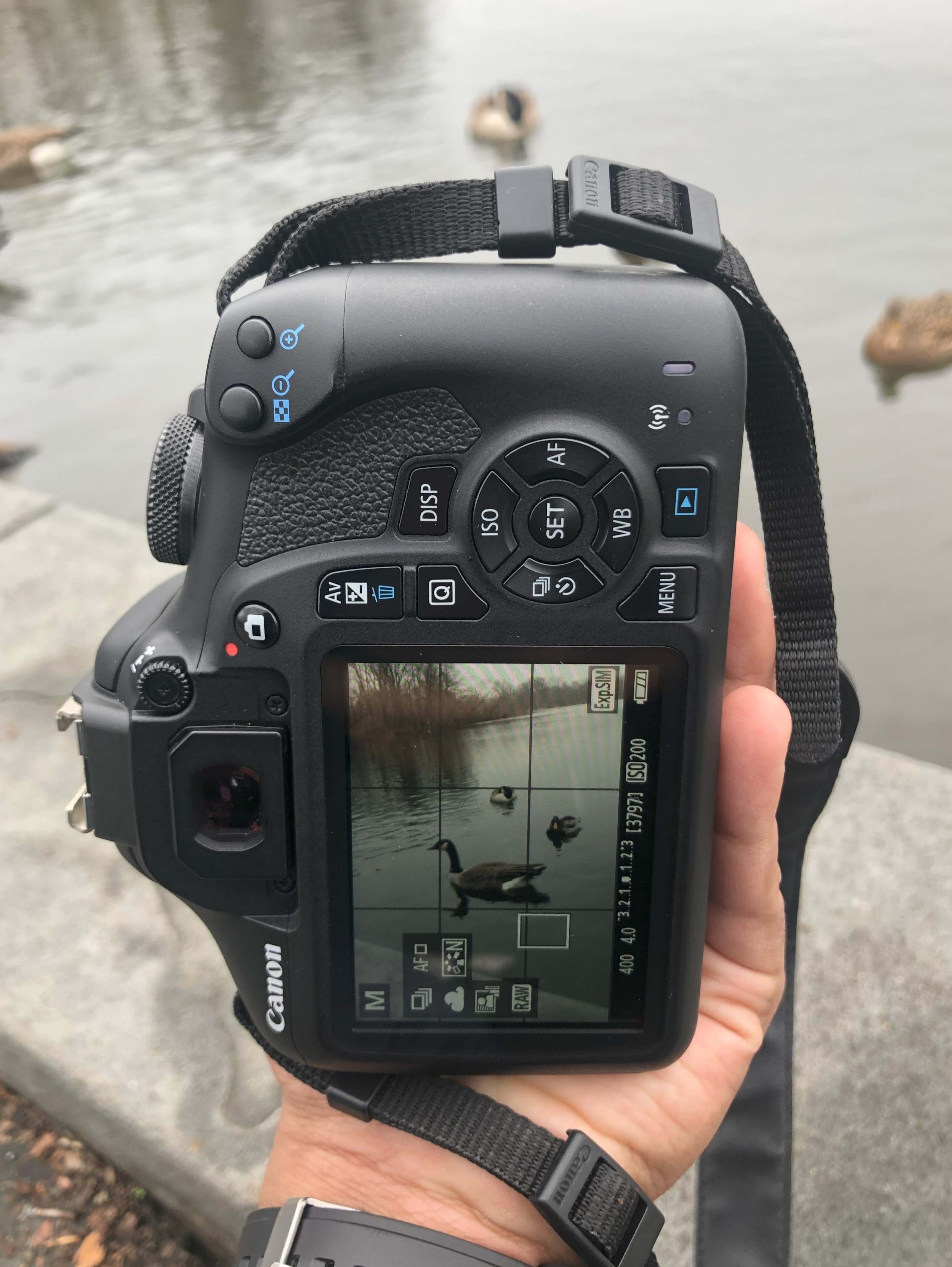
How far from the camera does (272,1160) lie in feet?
3.53

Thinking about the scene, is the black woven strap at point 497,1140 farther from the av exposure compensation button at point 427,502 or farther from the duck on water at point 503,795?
the av exposure compensation button at point 427,502

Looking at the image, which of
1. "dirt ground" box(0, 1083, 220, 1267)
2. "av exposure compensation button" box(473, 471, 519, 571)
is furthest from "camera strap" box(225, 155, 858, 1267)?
"dirt ground" box(0, 1083, 220, 1267)

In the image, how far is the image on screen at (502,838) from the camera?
855 millimetres

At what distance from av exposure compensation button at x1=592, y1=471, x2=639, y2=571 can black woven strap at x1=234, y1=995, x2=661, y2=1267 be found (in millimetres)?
523

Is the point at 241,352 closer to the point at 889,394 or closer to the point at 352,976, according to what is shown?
the point at 352,976

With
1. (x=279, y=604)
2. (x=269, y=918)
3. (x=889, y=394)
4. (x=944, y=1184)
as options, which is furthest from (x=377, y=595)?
(x=889, y=394)

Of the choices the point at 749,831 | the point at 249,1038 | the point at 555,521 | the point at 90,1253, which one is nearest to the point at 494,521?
the point at 555,521

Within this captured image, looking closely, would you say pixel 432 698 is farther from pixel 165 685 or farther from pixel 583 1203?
pixel 583 1203

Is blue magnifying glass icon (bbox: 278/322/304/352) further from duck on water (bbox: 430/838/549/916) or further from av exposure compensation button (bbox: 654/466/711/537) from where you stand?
duck on water (bbox: 430/838/549/916)

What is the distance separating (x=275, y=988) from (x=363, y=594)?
0.38 m

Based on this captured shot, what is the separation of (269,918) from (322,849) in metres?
0.09

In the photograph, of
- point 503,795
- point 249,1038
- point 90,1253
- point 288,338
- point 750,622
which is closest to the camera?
point 288,338

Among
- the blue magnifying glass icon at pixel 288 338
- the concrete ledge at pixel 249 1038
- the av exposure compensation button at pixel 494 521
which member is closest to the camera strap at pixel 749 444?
the blue magnifying glass icon at pixel 288 338

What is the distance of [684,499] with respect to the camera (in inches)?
→ 31.1
